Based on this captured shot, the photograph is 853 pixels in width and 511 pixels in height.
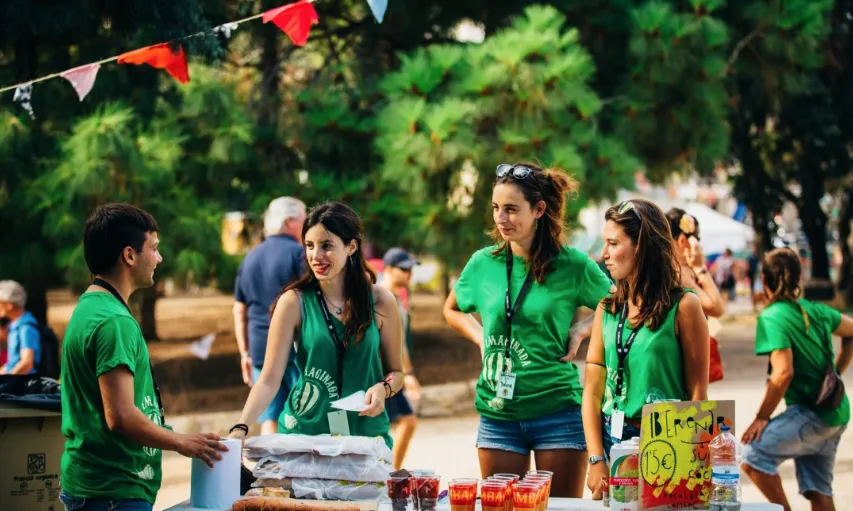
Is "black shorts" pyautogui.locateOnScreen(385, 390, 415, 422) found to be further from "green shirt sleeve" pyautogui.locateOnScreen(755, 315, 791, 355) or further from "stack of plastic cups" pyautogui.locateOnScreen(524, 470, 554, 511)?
"stack of plastic cups" pyautogui.locateOnScreen(524, 470, 554, 511)

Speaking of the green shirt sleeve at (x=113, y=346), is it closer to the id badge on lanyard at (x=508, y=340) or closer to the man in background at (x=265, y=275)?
the id badge on lanyard at (x=508, y=340)

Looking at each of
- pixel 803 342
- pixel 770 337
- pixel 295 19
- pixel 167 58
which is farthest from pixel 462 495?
pixel 167 58

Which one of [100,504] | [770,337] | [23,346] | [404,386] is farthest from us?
[404,386]

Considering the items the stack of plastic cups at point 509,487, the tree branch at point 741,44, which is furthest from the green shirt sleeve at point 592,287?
the tree branch at point 741,44

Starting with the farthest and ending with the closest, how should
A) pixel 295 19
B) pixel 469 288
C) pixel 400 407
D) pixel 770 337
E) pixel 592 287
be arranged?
pixel 400 407, pixel 295 19, pixel 770 337, pixel 469 288, pixel 592 287

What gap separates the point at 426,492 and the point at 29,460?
2.21 m

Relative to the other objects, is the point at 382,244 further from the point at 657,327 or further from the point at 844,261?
the point at 844,261

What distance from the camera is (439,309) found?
29.4 m

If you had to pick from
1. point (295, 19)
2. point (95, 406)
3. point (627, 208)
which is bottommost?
point (95, 406)

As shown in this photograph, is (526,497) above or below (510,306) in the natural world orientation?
below

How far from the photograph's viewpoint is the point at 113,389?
3527 millimetres

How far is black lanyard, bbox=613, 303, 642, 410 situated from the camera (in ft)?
13.7

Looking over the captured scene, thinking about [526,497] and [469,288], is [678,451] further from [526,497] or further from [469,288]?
[469,288]

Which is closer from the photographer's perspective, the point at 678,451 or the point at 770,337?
the point at 678,451
